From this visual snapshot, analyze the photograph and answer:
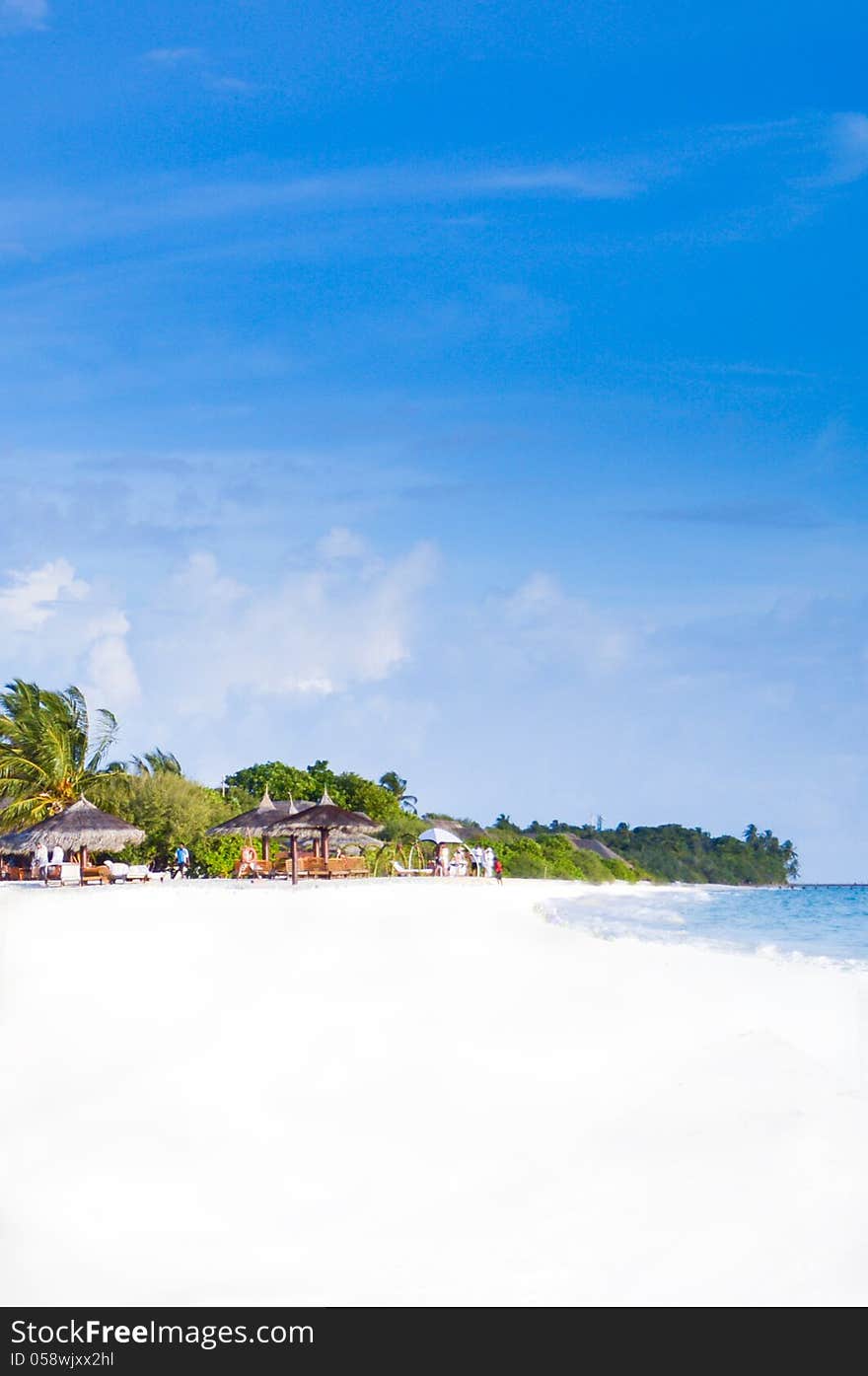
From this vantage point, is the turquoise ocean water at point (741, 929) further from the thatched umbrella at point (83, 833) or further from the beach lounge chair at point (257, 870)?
the thatched umbrella at point (83, 833)

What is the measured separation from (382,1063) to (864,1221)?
2673 mm

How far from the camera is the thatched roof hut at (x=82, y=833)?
26.8 metres

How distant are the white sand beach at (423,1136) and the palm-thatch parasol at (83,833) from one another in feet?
58.0

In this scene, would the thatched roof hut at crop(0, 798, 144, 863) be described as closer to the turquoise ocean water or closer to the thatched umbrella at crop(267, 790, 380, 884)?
the thatched umbrella at crop(267, 790, 380, 884)

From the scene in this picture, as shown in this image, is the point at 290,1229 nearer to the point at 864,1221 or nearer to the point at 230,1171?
the point at 230,1171

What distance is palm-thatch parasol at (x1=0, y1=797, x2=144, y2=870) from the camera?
2681cm

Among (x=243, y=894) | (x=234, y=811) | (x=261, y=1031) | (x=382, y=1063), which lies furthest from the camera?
(x=234, y=811)

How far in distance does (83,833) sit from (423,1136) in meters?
22.9

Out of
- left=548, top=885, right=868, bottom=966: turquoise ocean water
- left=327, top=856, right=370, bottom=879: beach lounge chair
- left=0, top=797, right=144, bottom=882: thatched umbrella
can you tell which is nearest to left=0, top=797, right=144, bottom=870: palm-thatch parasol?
left=0, top=797, right=144, bottom=882: thatched umbrella

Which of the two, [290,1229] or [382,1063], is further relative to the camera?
[382,1063]

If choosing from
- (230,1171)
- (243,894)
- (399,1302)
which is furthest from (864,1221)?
(243,894)

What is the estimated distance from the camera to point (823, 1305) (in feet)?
12.7

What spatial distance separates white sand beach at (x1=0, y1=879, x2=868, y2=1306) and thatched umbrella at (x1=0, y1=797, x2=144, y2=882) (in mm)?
17673
